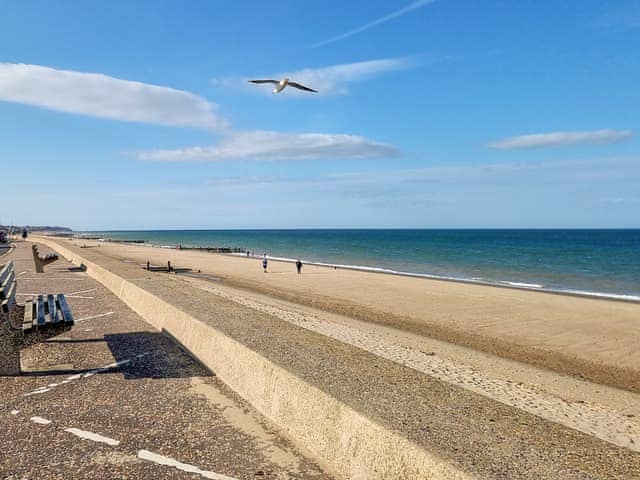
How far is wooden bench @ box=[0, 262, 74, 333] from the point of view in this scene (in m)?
6.36

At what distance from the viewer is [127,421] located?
191 inches

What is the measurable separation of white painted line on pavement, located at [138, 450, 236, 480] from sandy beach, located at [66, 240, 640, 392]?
823 centimetres

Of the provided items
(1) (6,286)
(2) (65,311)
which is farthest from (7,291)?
(2) (65,311)

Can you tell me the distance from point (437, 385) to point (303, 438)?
4.79 feet

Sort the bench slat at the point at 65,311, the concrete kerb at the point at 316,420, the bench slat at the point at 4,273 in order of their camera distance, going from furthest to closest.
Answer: the bench slat at the point at 4,273, the bench slat at the point at 65,311, the concrete kerb at the point at 316,420

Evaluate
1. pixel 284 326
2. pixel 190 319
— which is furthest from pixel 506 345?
pixel 190 319

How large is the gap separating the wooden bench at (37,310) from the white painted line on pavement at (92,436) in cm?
221

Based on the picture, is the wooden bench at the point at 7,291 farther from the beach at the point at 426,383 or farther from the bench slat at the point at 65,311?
the beach at the point at 426,383

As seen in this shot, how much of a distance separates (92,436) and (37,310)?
336 centimetres

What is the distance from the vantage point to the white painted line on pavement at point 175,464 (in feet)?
12.5

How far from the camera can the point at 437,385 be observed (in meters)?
4.89

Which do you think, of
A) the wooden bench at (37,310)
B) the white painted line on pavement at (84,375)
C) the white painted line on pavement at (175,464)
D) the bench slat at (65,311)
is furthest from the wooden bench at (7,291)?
the white painted line on pavement at (175,464)

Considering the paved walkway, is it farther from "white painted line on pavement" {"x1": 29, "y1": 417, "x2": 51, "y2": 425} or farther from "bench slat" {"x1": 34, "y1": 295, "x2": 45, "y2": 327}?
"bench slat" {"x1": 34, "y1": 295, "x2": 45, "y2": 327}

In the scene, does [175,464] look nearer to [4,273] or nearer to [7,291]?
[7,291]
